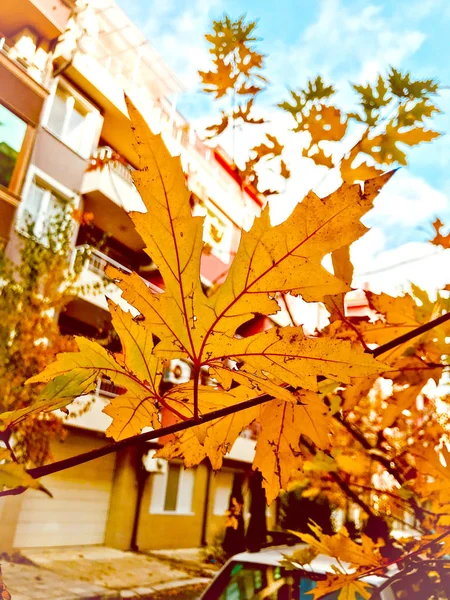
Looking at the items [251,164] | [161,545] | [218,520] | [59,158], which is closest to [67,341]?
[59,158]

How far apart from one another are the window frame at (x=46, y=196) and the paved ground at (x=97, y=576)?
9.73ft

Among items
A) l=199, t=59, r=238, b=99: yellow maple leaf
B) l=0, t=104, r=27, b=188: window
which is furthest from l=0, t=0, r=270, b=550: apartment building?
l=199, t=59, r=238, b=99: yellow maple leaf

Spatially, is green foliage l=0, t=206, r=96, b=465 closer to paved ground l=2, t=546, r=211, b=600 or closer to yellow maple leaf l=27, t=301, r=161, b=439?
paved ground l=2, t=546, r=211, b=600

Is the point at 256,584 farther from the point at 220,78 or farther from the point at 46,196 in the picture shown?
the point at 46,196

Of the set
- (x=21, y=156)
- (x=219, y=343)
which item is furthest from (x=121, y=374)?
(x=21, y=156)

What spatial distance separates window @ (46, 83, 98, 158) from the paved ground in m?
4.39

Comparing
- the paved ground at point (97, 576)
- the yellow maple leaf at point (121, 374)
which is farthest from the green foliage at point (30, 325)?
the yellow maple leaf at point (121, 374)

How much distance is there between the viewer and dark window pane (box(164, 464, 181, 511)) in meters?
6.29

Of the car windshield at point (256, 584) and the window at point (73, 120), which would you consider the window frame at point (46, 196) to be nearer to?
the window at point (73, 120)

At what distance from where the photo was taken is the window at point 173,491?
6086mm

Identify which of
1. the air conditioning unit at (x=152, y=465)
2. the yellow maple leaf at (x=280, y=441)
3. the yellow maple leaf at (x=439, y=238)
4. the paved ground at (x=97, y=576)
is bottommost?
the paved ground at (x=97, y=576)

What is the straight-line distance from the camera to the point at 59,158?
4.90m

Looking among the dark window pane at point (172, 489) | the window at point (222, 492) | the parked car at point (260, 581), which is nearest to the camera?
the parked car at point (260, 581)

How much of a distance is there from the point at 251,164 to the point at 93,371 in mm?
545
